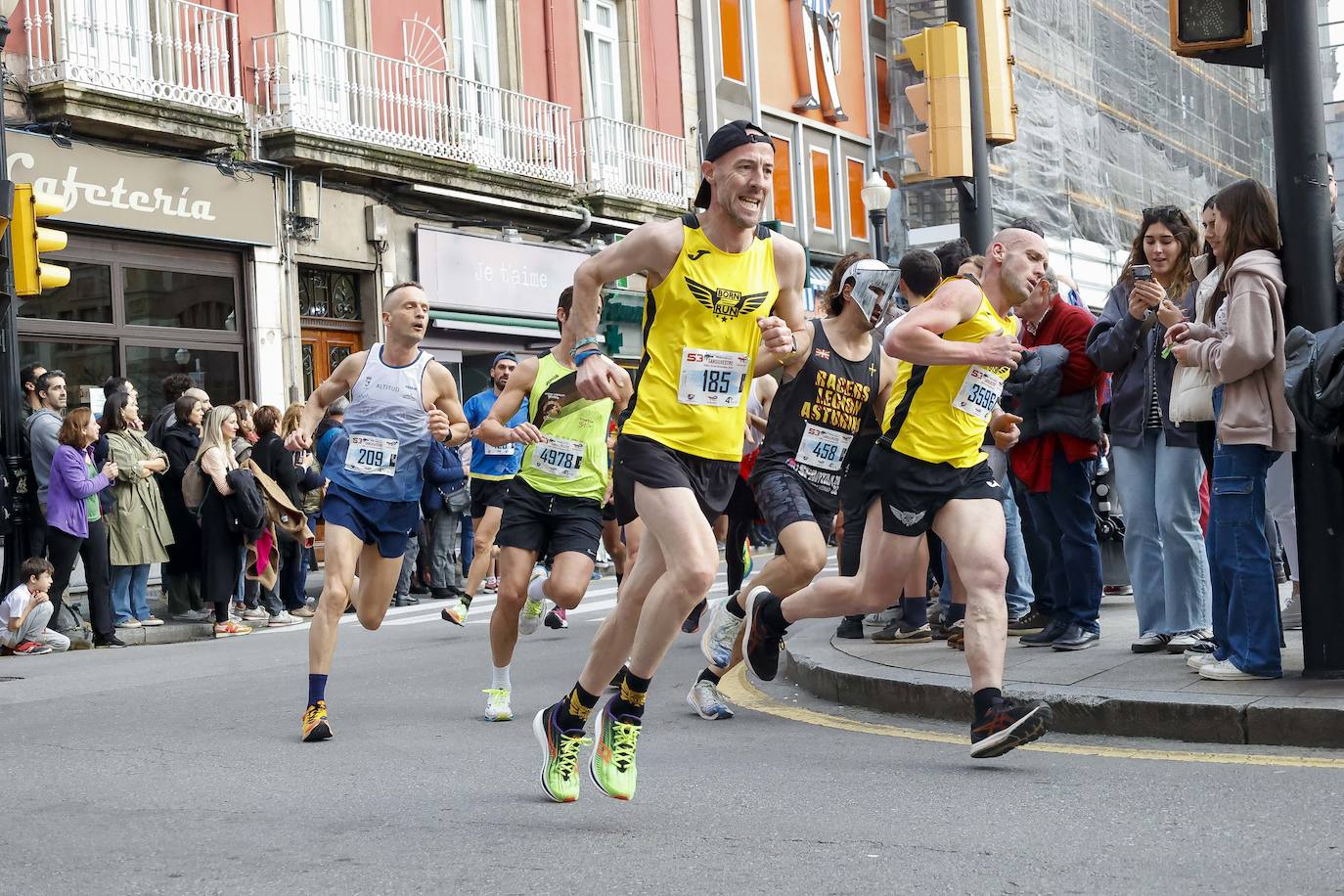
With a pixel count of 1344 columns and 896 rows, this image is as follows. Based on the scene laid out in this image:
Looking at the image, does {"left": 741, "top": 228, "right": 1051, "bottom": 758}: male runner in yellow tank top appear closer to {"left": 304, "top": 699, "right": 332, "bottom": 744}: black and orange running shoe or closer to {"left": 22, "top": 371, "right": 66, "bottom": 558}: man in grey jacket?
{"left": 304, "top": 699, "right": 332, "bottom": 744}: black and orange running shoe

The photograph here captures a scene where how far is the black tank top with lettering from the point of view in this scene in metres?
7.27

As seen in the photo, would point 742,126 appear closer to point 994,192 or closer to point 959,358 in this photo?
point 959,358

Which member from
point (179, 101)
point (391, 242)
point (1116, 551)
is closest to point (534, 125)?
point (391, 242)

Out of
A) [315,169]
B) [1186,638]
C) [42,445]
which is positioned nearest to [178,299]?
[315,169]

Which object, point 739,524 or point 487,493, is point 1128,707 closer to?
point 739,524

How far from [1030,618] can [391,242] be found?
1447 cm

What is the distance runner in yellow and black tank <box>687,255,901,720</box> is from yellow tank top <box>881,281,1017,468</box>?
0.84 m

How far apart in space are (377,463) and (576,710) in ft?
7.89

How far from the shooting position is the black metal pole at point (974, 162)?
36.8ft

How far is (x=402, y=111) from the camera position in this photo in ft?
70.7

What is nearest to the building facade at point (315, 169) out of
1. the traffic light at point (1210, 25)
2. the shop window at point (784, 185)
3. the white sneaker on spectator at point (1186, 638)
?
the shop window at point (784, 185)

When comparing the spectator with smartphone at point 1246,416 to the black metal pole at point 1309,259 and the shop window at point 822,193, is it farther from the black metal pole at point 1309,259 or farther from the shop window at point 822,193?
the shop window at point 822,193

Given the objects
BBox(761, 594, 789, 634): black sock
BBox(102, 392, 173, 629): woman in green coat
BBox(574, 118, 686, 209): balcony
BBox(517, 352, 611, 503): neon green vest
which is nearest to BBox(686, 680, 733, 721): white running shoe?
BBox(761, 594, 789, 634): black sock

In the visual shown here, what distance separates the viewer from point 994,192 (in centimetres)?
3400
